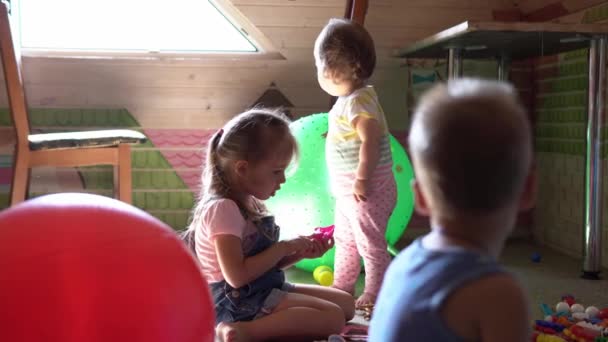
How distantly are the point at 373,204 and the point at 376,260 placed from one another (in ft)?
0.56

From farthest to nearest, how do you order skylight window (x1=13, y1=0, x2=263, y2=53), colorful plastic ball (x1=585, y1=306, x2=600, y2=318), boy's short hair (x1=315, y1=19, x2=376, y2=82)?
skylight window (x1=13, y1=0, x2=263, y2=53), boy's short hair (x1=315, y1=19, x2=376, y2=82), colorful plastic ball (x1=585, y1=306, x2=600, y2=318)

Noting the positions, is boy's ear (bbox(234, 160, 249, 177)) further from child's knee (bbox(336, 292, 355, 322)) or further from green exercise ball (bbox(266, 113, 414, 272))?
green exercise ball (bbox(266, 113, 414, 272))

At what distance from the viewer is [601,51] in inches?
96.5

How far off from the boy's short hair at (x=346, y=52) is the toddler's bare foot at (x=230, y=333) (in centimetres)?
89

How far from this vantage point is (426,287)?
866mm

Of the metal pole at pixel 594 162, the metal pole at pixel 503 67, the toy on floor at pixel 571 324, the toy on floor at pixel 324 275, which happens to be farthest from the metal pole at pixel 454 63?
the toy on floor at pixel 571 324

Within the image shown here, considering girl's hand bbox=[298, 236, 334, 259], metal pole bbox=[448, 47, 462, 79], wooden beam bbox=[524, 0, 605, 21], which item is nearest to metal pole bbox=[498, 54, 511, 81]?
wooden beam bbox=[524, 0, 605, 21]

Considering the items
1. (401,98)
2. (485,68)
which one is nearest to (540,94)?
(485,68)

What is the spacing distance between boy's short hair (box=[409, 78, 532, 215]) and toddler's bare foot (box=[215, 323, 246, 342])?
95 cm

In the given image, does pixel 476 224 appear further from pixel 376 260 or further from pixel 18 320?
pixel 376 260

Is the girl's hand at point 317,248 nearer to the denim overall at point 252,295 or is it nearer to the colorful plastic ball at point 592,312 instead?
the denim overall at point 252,295

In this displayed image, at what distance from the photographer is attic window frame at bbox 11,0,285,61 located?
10.3ft

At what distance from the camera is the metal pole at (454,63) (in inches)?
107

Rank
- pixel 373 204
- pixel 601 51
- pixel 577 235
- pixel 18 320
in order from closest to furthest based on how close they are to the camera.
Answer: pixel 18 320, pixel 373 204, pixel 601 51, pixel 577 235
